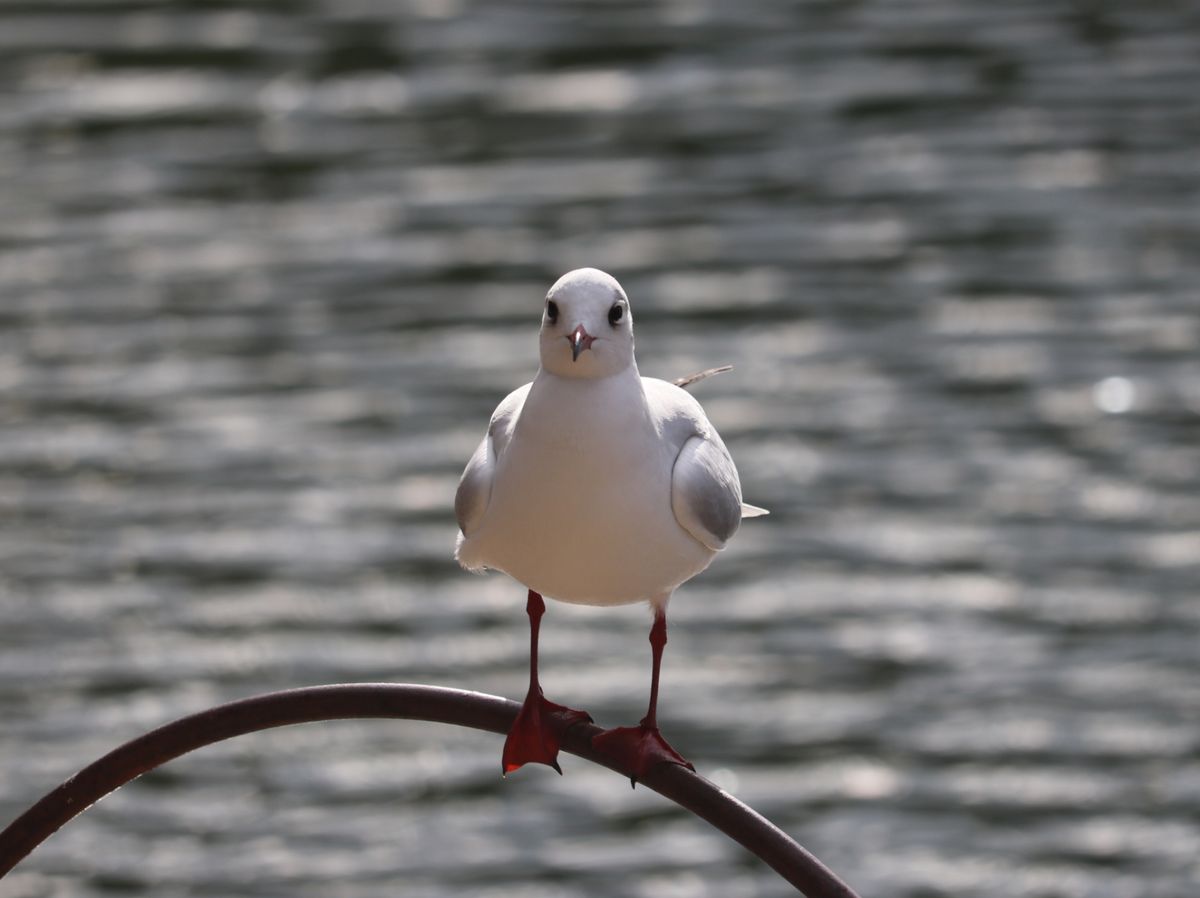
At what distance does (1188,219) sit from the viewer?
53.5ft

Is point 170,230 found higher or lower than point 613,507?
higher

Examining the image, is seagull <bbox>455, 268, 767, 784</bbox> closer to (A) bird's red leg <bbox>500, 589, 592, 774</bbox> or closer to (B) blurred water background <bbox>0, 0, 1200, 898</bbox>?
(A) bird's red leg <bbox>500, 589, 592, 774</bbox>

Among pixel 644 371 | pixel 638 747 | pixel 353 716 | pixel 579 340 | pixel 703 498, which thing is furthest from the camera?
pixel 644 371

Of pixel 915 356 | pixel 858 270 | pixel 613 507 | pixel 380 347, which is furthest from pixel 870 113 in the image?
pixel 613 507

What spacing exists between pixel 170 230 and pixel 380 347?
273 cm

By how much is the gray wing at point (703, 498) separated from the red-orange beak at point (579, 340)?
349 mm

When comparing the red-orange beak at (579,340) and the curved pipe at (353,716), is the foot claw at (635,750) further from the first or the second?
the red-orange beak at (579,340)

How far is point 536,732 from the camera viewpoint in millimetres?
3998

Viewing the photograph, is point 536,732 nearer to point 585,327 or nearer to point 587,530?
point 587,530

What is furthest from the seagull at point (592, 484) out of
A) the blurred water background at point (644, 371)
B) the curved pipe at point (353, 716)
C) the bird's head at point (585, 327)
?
the blurred water background at point (644, 371)

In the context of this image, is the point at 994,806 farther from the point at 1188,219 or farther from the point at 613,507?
the point at 613,507

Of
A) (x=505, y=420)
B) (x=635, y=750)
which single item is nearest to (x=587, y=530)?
(x=505, y=420)

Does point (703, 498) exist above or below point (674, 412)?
below

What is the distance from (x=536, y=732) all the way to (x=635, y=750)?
0.20 meters
